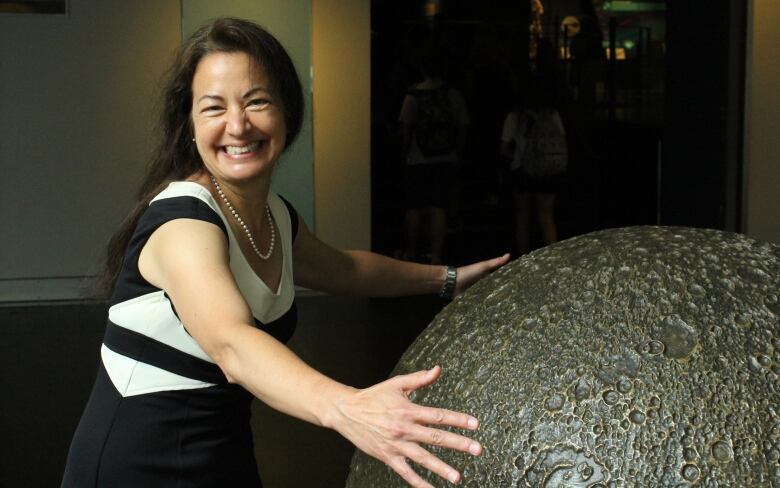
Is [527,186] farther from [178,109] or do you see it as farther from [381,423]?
[381,423]

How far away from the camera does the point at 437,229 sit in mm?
10500

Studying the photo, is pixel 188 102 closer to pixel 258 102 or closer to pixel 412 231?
pixel 258 102

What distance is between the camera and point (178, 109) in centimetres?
Result: 269

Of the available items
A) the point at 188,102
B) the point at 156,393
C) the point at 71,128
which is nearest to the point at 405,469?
the point at 156,393

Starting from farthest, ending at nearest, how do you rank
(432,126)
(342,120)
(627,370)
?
(342,120) < (432,126) < (627,370)

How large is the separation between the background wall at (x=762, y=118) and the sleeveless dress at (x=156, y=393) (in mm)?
7733

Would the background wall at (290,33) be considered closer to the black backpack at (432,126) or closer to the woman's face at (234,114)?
the black backpack at (432,126)

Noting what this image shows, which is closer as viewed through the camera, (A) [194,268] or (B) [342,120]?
(A) [194,268]

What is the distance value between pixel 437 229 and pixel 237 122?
26.3ft

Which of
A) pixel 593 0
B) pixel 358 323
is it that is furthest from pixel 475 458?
pixel 593 0

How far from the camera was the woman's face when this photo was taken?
2561mm

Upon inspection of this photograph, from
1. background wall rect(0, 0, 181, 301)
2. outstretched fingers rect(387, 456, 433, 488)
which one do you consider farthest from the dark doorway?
outstretched fingers rect(387, 456, 433, 488)

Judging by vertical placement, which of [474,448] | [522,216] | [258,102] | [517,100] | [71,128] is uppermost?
[517,100]

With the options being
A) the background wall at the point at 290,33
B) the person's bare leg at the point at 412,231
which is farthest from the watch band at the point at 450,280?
the person's bare leg at the point at 412,231
